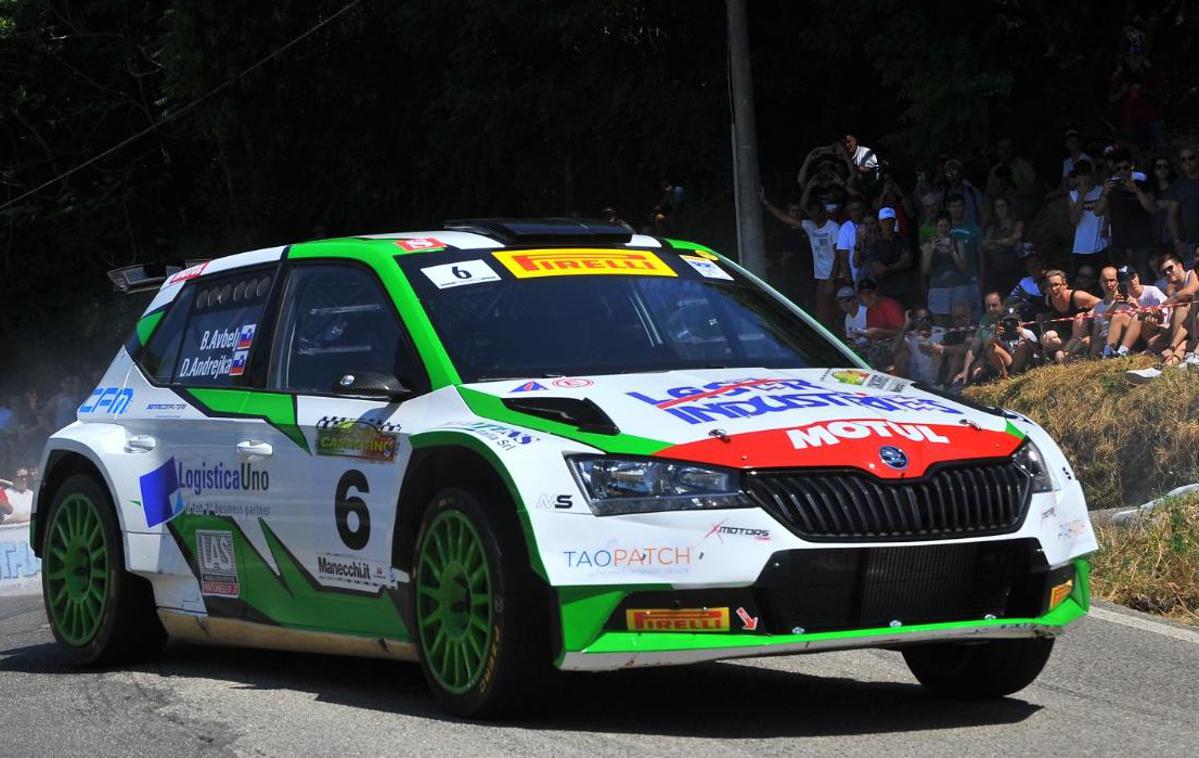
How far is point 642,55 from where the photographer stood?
24.2m

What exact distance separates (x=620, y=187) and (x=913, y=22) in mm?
7429

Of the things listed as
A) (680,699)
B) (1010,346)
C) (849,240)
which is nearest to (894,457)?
(680,699)

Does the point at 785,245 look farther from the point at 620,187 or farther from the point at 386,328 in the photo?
the point at 386,328

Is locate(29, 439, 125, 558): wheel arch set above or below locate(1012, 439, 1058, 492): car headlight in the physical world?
below

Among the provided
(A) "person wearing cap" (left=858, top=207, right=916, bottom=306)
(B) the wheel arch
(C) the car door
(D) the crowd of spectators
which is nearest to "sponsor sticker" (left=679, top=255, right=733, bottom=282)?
(C) the car door

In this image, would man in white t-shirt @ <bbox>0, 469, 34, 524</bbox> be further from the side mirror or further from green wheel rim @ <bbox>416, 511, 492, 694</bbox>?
green wheel rim @ <bbox>416, 511, 492, 694</bbox>

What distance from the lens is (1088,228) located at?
1553cm

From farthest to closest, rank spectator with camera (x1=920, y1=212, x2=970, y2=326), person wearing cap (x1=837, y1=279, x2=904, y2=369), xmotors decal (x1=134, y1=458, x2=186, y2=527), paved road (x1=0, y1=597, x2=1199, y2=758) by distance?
person wearing cap (x1=837, y1=279, x2=904, y2=369) < spectator with camera (x1=920, y1=212, x2=970, y2=326) < xmotors decal (x1=134, y1=458, x2=186, y2=527) < paved road (x1=0, y1=597, x2=1199, y2=758)

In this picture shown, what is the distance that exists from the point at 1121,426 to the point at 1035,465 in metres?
6.32

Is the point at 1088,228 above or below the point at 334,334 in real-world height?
below

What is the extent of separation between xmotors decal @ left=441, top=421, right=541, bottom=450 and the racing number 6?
603mm

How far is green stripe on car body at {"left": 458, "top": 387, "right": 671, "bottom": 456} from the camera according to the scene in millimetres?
5504

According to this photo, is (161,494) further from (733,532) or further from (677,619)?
(733,532)

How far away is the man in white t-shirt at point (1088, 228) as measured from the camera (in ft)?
50.7
